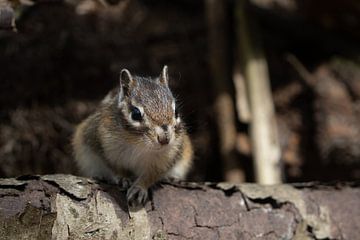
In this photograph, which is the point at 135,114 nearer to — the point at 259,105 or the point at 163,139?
the point at 163,139

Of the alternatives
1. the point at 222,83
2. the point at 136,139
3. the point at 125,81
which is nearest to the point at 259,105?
the point at 222,83

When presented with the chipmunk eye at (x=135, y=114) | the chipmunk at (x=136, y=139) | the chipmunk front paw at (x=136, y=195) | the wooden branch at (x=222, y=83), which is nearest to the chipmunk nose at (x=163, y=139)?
the chipmunk at (x=136, y=139)

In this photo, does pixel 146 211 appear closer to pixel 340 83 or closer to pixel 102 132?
pixel 102 132

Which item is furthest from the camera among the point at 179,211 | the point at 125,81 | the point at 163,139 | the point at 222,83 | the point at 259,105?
the point at 222,83

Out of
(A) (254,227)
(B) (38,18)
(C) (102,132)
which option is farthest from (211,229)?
(B) (38,18)

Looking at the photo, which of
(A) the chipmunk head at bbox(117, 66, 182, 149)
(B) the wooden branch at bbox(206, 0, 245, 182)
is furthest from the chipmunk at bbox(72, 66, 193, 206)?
(B) the wooden branch at bbox(206, 0, 245, 182)

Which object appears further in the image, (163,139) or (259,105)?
(259,105)

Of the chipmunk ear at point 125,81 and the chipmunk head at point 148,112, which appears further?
the chipmunk ear at point 125,81

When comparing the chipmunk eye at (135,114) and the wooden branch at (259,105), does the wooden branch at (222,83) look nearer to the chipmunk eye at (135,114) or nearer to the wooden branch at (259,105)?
the wooden branch at (259,105)
